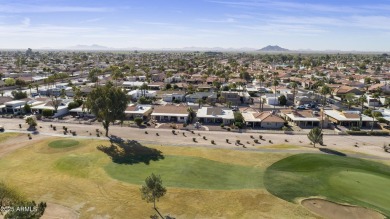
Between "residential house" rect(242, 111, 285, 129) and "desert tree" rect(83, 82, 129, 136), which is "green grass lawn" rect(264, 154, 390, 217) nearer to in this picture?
"residential house" rect(242, 111, 285, 129)

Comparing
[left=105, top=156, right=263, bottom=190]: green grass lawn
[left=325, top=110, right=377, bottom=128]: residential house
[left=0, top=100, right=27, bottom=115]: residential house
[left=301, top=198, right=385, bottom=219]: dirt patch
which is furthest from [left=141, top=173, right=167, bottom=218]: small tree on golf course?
[left=0, top=100, right=27, bottom=115]: residential house

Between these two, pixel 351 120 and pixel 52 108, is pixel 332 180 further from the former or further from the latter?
pixel 52 108

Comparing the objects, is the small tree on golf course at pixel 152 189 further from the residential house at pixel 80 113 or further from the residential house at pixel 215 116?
the residential house at pixel 80 113

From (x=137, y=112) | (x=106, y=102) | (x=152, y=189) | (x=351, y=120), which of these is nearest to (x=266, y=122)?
(x=351, y=120)

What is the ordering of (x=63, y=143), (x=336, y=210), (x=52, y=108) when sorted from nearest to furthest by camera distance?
(x=336, y=210) → (x=63, y=143) → (x=52, y=108)

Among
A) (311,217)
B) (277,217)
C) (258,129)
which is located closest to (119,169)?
(277,217)
